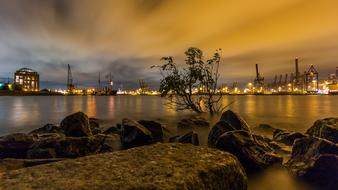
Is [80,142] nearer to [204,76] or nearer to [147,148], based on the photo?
[147,148]

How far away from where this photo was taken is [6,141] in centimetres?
888

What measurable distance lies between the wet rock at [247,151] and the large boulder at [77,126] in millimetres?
7362

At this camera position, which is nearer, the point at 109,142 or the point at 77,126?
the point at 109,142

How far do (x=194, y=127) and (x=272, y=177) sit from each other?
10.2 meters

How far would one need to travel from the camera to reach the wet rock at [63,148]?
783 cm

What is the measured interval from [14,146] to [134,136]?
4.76 meters

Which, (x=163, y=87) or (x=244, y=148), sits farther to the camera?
(x=163, y=87)

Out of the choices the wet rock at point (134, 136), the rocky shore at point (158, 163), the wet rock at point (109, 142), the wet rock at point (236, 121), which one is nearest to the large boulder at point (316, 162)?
the rocky shore at point (158, 163)

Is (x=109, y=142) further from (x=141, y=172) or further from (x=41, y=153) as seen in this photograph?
(x=141, y=172)

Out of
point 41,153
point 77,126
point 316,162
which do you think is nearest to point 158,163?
point 316,162

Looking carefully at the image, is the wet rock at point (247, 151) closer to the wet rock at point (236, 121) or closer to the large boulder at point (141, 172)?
the large boulder at point (141, 172)

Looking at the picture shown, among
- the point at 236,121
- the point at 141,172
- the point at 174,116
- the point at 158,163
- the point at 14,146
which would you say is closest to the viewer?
the point at 141,172

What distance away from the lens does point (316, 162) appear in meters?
6.31

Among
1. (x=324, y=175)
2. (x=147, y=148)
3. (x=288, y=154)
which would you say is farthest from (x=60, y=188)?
(x=288, y=154)
